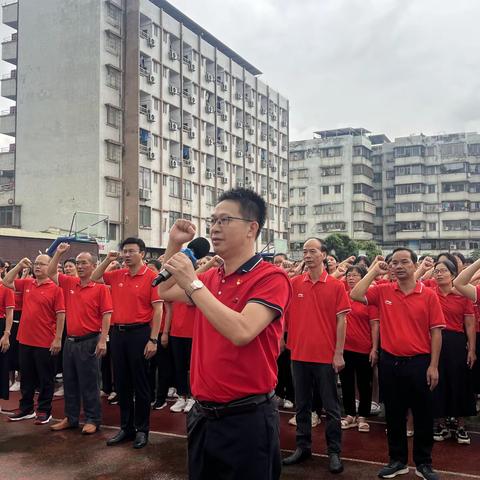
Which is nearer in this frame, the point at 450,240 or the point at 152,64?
the point at 152,64

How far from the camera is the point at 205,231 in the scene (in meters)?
41.5

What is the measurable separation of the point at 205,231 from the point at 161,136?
8137 mm

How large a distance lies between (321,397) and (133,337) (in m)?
2.08

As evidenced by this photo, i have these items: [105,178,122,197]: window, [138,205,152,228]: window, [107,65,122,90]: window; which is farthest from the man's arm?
[107,65,122,90]: window

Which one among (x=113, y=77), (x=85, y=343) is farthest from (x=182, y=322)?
(x=113, y=77)

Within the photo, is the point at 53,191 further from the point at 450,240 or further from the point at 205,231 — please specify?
the point at 450,240

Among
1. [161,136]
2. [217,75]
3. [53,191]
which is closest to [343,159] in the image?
[217,75]

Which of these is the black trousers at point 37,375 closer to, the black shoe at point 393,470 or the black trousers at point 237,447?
the black shoe at point 393,470

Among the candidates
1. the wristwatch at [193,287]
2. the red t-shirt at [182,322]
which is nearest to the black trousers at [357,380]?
the red t-shirt at [182,322]

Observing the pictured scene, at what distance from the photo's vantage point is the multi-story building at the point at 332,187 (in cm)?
5750

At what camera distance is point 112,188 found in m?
33.9

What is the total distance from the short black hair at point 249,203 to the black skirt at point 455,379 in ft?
13.2

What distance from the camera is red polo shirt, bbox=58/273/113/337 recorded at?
6426 mm

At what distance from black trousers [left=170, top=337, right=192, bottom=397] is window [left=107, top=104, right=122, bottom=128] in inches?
1110
